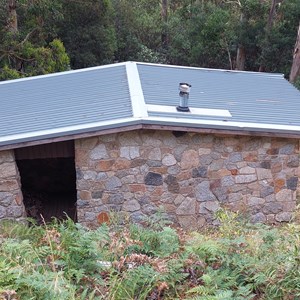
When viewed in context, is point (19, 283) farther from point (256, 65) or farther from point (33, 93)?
point (256, 65)

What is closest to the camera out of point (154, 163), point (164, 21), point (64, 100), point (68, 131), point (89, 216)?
point (68, 131)

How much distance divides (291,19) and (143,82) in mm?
12371

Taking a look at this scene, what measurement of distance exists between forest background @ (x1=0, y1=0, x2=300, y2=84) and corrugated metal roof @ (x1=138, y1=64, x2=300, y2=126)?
19.5 feet

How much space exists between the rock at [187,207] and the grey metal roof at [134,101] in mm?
1389

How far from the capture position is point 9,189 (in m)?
7.58

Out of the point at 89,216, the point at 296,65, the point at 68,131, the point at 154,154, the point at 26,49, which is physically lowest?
the point at 89,216

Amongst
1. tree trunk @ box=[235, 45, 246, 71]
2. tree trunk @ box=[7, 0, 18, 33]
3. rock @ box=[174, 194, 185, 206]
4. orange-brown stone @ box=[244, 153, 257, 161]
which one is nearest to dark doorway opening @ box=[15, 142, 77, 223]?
rock @ box=[174, 194, 185, 206]

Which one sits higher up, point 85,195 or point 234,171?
point 234,171

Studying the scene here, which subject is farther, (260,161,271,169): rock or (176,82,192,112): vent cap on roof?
(176,82,192,112): vent cap on roof

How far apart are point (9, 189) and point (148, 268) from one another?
458 centimetres

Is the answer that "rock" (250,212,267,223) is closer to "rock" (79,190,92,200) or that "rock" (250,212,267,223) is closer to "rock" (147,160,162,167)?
"rock" (147,160,162,167)

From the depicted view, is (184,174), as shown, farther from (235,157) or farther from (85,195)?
(85,195)

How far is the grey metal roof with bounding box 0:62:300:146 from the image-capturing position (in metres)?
Answer: 7.45

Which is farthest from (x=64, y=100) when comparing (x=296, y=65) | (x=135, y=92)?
(x=296, y=65)
